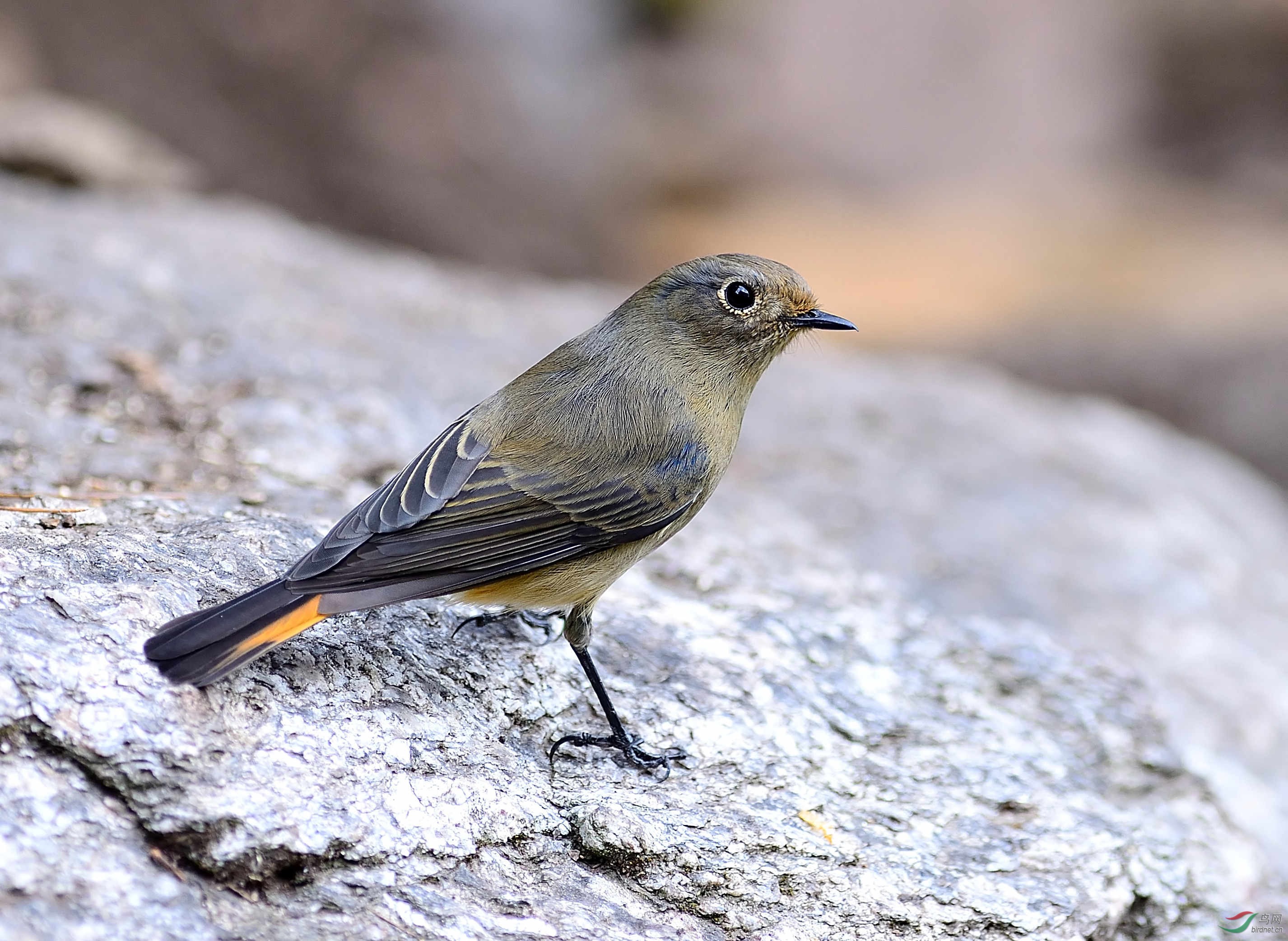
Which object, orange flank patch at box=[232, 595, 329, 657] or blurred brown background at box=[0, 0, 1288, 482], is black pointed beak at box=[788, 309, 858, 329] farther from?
blurred brown background at box=[0, 0, 1288, 482]

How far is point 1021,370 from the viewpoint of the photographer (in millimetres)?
13125

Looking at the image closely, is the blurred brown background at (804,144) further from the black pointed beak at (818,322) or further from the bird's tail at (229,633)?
the bird's tail at (229,633)

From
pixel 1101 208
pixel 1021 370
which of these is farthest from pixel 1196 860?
pixel 1101 208

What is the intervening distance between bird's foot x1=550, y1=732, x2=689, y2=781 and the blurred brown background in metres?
6.72

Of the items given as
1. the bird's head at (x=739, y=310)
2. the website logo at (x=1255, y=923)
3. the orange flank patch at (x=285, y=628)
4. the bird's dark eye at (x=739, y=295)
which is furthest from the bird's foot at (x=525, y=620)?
the website logo at (x=1255, y=923)

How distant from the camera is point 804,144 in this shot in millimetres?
18938

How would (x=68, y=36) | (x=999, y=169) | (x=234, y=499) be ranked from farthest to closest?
(x=999, y=169) < (x=68, y=36) < (x=234, y=499)

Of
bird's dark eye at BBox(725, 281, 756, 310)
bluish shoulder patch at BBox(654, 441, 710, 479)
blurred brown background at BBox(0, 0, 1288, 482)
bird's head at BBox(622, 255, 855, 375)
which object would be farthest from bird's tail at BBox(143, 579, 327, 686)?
blurred brown background at BBox(0, 0, 1288, 482)

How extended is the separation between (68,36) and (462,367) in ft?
26.7

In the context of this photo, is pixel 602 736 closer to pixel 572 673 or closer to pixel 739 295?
pixel 572 673

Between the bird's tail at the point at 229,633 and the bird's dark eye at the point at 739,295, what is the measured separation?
1.84 metres

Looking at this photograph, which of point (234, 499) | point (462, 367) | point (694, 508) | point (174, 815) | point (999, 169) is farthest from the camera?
point (999, 169)

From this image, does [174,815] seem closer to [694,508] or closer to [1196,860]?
[694,508]

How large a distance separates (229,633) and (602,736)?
1.18 meters
